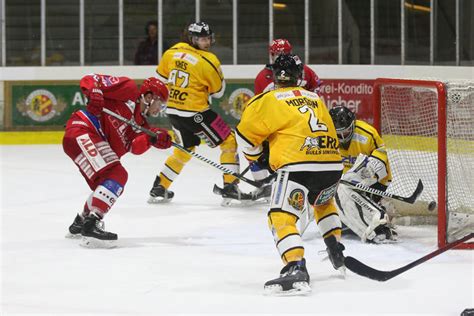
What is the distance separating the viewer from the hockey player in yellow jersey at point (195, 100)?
6.87 meters

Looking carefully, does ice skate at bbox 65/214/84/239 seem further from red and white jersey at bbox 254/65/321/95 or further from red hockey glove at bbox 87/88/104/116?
red and white jersey at bbox 254/65/321/95


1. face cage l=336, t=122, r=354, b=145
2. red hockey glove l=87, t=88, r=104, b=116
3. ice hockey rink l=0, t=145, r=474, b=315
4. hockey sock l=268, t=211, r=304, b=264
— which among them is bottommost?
ice hockey rink l=0, t=145, r=474, b=315

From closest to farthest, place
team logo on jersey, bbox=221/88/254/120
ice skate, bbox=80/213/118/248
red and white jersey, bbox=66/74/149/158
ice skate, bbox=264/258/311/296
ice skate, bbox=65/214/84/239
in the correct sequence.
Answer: ice skate, bbox=264/258/311/296 < ice skate, bbox=80/213/118/248 < red and white jersey, bbox=66/74/149/158 < ice skate, bbox=65/214/84/239 < team logo on jersey, bbox=221/88/254/120

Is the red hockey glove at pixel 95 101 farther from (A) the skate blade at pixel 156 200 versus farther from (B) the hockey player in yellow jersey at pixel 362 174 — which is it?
(A) the skate blade at pixel 156 200

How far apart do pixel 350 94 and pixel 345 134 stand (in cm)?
491

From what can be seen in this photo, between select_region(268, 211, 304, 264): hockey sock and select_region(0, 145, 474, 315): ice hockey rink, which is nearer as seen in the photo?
select_region(0, 145, 474, 315): ice hockey rink

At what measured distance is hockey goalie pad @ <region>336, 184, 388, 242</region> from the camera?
541cm

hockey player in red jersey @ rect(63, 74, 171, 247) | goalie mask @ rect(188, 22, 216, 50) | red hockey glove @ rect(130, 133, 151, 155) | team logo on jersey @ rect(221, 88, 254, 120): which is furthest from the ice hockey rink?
team logo on jersey @ rect(221, 88, 254, 120)

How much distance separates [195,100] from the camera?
22.6 ft

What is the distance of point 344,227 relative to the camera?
221 inches

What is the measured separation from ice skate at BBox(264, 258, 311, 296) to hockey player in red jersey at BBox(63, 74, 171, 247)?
1294 millimetres

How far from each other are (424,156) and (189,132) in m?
1.71

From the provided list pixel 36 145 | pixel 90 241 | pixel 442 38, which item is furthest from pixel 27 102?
pixel 90 241

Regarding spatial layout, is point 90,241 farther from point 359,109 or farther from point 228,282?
point 359,109
